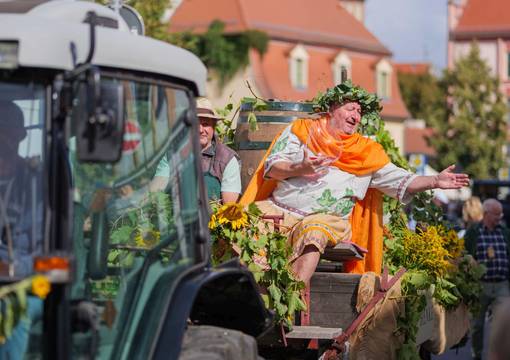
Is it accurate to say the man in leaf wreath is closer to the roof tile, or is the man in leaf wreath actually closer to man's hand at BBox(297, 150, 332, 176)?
man's hand at BBox(297, 150, 332, 176)

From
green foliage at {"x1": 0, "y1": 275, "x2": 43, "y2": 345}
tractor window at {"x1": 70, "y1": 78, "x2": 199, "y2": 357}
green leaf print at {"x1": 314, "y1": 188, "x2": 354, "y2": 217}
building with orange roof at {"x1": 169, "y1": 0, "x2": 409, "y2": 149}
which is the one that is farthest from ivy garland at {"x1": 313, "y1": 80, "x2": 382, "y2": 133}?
building with orange roof at {"x1": 169, "y1": 0, "x2": 409, "y2": 149}

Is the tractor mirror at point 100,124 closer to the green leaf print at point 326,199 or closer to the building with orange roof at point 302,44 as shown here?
the green leaf print at point 326,199

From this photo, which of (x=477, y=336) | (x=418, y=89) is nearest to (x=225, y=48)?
(x=418, y=89)

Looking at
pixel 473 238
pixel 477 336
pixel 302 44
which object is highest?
pixel 302 44

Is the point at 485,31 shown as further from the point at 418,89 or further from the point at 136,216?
the point at 136,216

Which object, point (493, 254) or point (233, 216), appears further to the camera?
point (493, 254)

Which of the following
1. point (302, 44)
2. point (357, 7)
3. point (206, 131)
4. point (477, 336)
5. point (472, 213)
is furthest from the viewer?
point (357, 7)

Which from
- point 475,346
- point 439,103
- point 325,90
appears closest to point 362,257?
point 325,90

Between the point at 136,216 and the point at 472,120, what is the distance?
58.8 m

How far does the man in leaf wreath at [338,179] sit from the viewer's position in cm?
879

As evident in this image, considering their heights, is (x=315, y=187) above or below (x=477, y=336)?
above

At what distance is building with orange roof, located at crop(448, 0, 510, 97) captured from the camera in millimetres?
91812

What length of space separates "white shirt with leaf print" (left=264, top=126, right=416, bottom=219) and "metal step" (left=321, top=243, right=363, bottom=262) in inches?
10.5

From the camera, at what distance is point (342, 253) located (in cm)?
876
